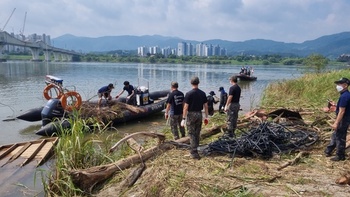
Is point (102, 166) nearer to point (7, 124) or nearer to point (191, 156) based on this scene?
point (191, 156)

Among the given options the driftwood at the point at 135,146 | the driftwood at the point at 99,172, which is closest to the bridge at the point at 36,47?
the driftwood at the point at 135,146

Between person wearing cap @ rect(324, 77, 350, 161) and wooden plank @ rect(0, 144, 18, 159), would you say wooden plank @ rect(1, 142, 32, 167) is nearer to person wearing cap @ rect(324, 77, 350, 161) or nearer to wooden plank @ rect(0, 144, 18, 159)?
wooden plank @ rect(0, 144, 18, 159)

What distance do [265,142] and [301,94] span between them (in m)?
10.3

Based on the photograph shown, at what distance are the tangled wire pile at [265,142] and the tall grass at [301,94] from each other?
5221 millimetres

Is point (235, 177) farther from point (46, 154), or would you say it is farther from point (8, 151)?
point (8, 151)

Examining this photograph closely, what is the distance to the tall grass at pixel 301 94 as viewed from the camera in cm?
1298

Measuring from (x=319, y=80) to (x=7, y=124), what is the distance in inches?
585

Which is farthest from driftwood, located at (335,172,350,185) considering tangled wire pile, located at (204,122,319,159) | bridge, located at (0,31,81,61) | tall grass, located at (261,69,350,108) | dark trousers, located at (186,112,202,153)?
bridge, located at (0,31,81,61)

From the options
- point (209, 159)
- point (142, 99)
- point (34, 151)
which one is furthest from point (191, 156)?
point (142, 99)

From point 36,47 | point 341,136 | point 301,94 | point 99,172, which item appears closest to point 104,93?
point 99,172

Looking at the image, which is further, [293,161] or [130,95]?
[130,95]

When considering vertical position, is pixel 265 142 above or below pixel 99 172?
above

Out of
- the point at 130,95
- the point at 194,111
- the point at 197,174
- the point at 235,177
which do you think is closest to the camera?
the point at 235,177

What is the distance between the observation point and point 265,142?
21.1ft
